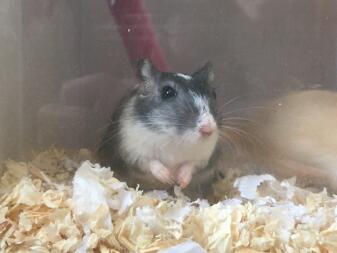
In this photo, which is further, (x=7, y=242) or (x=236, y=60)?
(x=236, y=60)

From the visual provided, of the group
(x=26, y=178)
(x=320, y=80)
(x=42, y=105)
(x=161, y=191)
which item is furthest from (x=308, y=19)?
(x=26, y=178)

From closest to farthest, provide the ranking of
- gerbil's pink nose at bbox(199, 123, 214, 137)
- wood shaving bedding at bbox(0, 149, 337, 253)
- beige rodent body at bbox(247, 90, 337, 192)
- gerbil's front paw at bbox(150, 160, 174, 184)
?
1. wood shaving bedding at bbox(0, 149, 337, 253)
2. gerbil's pink nose at bbox(199, 123, 214, 137)
3. gerbil's front paw at bbox(150, 160, 174, 184)
4. beige rodent body at bbox(247, 90, 337, 192)

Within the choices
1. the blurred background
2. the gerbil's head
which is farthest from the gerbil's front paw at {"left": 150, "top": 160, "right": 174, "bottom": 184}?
the blurred background

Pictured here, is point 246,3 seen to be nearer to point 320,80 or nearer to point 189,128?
point 320,80

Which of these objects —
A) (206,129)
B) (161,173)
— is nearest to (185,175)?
(161,173)

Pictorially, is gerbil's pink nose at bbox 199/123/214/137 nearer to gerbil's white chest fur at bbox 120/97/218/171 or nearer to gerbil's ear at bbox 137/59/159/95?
gerbil's white chest fur at bbox 120/97/218/171

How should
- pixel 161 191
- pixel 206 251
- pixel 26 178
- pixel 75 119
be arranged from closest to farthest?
1. pixel 206 251
2. pixel 26 178
3. pixel 161 191
4. pixel 75 119
